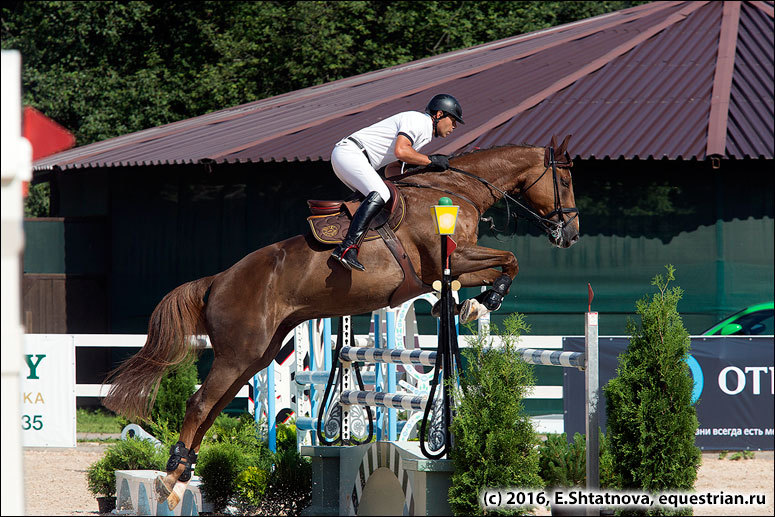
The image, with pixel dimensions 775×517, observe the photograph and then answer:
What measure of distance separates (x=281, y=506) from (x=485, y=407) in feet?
8.39

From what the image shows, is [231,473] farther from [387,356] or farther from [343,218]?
[343,218]

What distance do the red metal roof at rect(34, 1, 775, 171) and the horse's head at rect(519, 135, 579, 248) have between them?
5.22 metres

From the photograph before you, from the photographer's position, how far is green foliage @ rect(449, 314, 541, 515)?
5.44m

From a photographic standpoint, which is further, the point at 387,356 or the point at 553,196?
the point at 553,196

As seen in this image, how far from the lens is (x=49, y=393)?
33.0ft

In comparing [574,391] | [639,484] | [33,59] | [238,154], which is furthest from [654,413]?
[33,59]

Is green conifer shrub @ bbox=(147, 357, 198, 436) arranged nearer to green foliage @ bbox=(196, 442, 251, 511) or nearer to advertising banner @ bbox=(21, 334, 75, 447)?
advertising banner @ bbox=(21, 334, 75, 447)

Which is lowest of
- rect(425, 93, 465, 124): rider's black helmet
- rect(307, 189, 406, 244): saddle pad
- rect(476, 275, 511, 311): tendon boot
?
rect(476, 275, 511, 311): tendon boot

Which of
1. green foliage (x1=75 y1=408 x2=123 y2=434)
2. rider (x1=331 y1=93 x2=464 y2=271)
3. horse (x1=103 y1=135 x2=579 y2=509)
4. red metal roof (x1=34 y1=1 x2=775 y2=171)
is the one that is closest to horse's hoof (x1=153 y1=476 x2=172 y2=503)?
horse (x1=103 y1=135 x2=579 y2=509)

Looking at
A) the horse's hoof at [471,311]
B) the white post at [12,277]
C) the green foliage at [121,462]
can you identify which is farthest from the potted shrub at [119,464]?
the white post at [12,277]

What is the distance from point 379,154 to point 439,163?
1.37 ft

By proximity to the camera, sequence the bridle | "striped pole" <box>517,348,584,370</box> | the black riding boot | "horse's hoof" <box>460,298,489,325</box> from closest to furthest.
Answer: "striped pole" <box>517,348,584,370</box> → "horse's hoof" <box>460,298,489,325</box> → the black riding boot → the bridle

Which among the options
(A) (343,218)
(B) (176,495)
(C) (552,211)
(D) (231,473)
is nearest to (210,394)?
(B) (176,495)

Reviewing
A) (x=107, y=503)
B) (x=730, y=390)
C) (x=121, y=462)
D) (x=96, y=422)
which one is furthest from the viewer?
(x=96, y=422)
